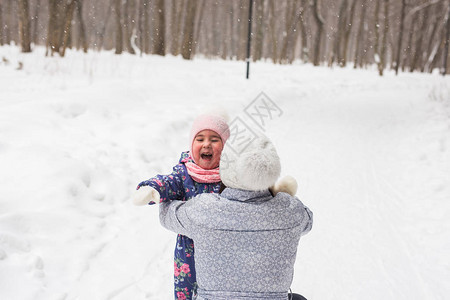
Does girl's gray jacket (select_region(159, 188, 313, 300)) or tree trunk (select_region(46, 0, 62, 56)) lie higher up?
tree trunk (select_region(46, 0, 62, 56))

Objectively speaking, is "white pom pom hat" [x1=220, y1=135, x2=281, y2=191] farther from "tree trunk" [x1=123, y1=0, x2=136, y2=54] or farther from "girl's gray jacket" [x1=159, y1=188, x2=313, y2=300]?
"tree trunk" [x1=123, y1=0, x2=136, y2=54]

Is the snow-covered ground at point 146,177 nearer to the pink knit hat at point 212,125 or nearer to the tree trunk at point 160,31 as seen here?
the pink knit hat at point 212,125

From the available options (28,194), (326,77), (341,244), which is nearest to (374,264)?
(341,244)

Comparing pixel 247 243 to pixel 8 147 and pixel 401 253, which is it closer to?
pixel 401 253

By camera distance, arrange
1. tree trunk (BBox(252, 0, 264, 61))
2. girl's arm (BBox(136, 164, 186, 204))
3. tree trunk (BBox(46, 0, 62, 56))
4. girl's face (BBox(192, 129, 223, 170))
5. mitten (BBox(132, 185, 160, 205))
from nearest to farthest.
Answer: mitten (BBox(132, 185, 160, 205)) < girl's arm (BBox(136, 164, 186, 204)) < girl's face (BBox(192, 129, 223, 170)) < tree trunk (BBox(46, 0, 62, 56)) < tree trunk (BBox(252, 0, 264, 61))

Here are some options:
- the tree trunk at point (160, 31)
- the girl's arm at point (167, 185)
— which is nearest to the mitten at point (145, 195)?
the girl's arm at point (167, 185)

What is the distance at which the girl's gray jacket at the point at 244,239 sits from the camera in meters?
1.47

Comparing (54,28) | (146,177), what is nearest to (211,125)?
(146,177)

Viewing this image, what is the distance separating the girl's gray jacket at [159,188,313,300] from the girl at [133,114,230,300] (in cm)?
48

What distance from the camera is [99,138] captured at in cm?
516

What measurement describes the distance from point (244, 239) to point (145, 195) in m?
0.49

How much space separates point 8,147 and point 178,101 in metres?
4.51

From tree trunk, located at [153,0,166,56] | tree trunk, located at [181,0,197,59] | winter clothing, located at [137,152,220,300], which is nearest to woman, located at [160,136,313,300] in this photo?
winter clothing, located at [137,152,220,300]

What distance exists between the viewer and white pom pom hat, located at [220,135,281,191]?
4.75 ft
